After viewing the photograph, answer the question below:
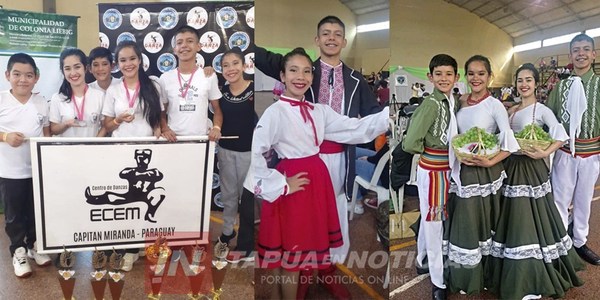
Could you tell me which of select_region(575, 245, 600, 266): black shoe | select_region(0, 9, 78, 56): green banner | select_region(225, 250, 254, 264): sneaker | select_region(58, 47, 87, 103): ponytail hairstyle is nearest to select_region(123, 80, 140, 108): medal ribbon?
select_region(58, 47, 87, 103): ponytail hairstyle

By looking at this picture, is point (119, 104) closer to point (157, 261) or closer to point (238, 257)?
point (157, 261)

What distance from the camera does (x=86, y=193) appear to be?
216 cm

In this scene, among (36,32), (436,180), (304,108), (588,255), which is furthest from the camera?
(588,255)

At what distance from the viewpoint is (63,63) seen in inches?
80.2

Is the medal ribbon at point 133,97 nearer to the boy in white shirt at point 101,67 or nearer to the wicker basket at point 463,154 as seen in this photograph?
the boy in white shirt at point 101,67

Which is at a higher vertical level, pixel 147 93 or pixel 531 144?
pixel 147 93

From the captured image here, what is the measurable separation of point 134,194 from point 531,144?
7.50 ft

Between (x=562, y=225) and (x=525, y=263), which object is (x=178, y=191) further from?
(x=562, y=225)

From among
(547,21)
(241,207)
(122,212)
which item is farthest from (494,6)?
(122,212)

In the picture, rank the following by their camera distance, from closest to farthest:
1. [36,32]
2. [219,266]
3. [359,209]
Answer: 1. [359,209]
2. [36,32]
3. [219,266]

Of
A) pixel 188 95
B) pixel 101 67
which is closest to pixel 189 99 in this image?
pixel 188 95

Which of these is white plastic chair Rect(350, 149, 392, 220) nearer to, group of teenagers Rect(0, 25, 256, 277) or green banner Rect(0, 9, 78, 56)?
group of teenagers Rect(0, 25, 256, 277)

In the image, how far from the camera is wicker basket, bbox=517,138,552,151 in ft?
6.94

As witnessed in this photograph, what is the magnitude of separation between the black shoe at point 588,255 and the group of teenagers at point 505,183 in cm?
10
